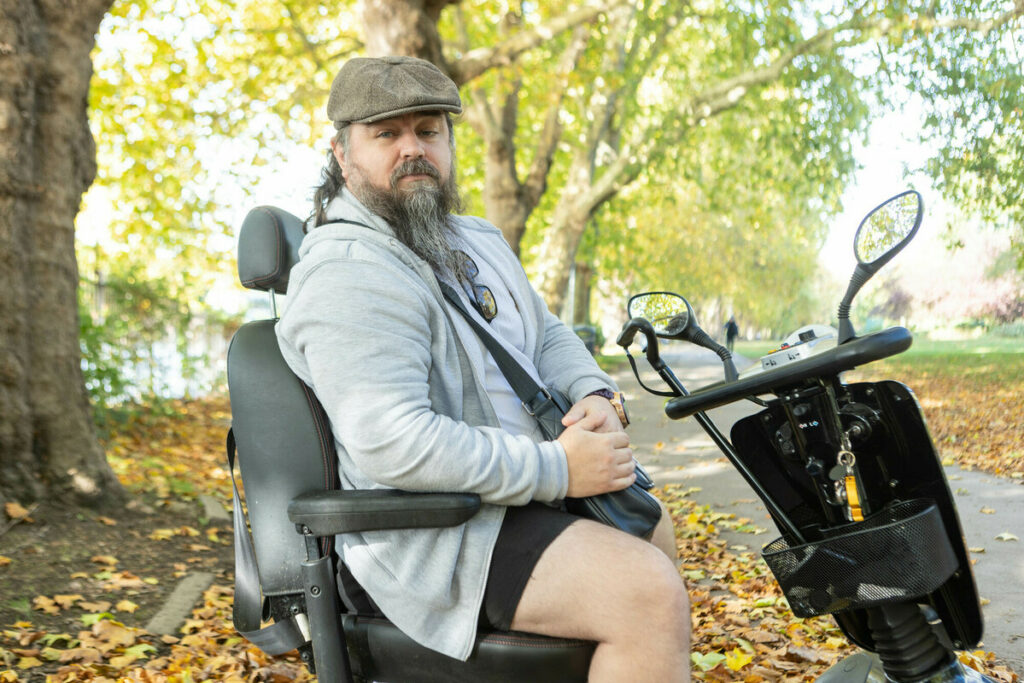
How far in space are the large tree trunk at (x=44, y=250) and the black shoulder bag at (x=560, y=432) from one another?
3.18 meters

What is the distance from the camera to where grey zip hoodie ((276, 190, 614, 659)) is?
5.79ft

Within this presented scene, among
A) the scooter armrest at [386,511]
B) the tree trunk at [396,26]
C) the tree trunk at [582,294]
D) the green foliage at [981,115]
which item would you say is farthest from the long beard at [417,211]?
the tree trunk at [582,294]

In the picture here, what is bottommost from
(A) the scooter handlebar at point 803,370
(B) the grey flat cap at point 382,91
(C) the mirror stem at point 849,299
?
(A) the scooter handlebar at point 803,370

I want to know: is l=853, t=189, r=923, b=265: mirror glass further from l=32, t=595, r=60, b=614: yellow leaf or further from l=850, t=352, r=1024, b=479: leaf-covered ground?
l=32, t=595, r=60, b=614: yellow leaf

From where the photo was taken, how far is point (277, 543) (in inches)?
73.5

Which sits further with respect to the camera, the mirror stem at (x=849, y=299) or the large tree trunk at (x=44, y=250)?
the large tree trunk at (x=44, y=250)

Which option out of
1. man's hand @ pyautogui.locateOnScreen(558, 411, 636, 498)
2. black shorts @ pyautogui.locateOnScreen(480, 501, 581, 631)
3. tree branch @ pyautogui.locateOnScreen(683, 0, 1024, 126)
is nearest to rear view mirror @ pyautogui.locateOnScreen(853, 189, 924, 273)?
man's hand @ pyautogui.locateOnScreen(558, 411, 636, 498)

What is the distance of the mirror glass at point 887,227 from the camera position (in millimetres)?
1571

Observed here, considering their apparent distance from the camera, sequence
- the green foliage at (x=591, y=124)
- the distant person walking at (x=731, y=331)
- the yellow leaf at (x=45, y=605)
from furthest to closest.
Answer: the green foliage at (x=591, y=124) < the yellow leaf at (x=45, y=605) < the distant person walking at (x=731, y=331)

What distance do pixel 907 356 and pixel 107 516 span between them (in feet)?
12.5

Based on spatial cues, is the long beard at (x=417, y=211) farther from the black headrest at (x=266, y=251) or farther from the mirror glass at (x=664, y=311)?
the mirror glass at (x=664, y=311)

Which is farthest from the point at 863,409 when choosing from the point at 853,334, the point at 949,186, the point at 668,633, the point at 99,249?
the point at 99,249

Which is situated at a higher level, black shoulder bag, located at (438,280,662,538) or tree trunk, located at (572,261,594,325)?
tree trunk, located at (572,261,594,325)

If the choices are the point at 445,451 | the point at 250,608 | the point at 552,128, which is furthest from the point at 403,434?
the point at 552,128
